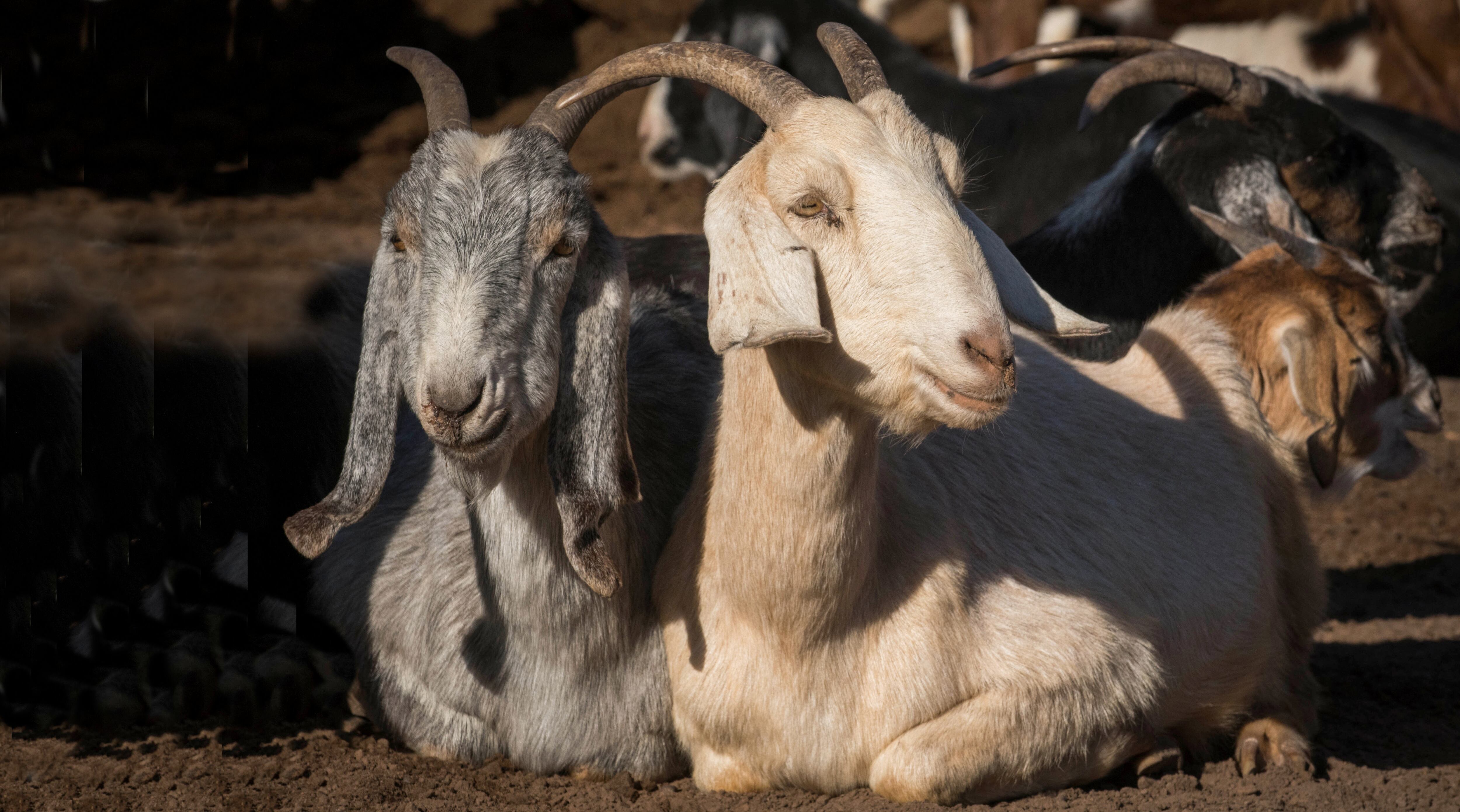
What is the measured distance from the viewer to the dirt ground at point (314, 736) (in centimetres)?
354

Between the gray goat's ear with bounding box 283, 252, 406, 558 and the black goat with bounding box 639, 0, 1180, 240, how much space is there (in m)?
4.02

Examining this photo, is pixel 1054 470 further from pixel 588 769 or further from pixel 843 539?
pixel 588 769

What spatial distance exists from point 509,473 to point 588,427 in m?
0.25

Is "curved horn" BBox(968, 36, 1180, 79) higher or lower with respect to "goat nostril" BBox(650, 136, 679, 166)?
lower

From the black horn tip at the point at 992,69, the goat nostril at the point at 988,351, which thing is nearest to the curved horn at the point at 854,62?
the goat nostril at the point at 988,351

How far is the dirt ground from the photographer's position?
11.6ft

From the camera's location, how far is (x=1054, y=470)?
13.3 feet

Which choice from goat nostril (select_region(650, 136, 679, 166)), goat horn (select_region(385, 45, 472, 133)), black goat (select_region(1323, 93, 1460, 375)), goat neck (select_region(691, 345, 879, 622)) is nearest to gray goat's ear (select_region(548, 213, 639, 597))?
goat neck (select_region(691, 345, 879, 622))

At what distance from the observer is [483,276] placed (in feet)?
10.3

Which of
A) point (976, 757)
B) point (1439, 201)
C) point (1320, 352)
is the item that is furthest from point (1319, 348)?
point (1439, 201)

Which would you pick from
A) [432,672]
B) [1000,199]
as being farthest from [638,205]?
[432,672]

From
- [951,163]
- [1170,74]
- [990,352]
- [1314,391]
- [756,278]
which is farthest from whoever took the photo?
[1170,74]

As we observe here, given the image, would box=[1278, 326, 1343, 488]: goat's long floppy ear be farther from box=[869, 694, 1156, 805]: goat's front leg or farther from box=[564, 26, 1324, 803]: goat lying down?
box=[869, 694, 1156, 805]: goat's front leg

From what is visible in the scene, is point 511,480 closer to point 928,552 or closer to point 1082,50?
point 928,552
